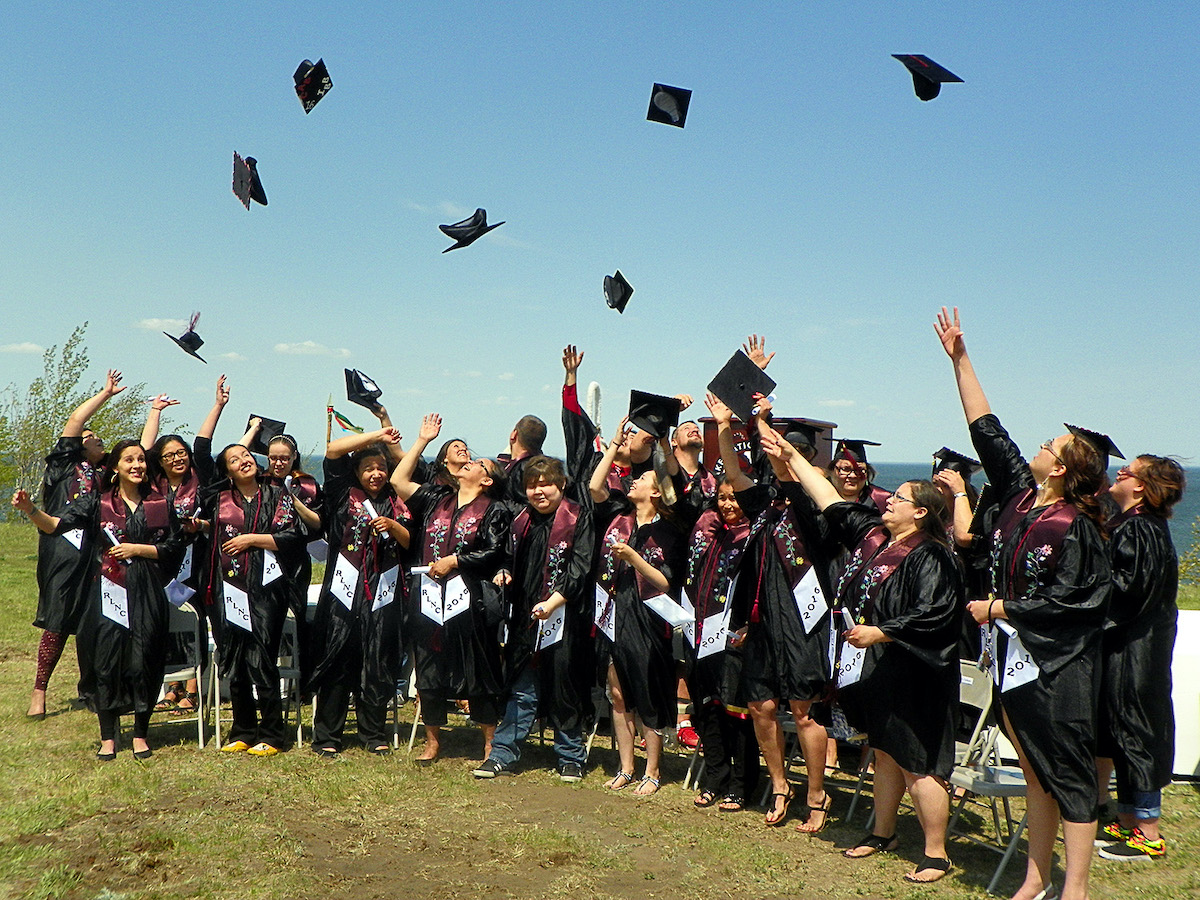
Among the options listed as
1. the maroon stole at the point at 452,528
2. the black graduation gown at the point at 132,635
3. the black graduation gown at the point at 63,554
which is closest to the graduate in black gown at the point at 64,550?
the black graduation gown at the point at 63,554

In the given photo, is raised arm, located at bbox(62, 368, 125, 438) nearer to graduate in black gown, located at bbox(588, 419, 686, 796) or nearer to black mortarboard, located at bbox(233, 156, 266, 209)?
black mortarboard, located at bbox(233, 156, 266, 209)

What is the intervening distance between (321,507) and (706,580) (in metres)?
2.80

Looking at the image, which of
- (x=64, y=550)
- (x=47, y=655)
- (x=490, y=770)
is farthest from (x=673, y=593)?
(x=47, y=655)

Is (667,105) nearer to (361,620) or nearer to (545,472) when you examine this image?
(545,472)

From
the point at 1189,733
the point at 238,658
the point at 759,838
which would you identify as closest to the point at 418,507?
the point at 238,658

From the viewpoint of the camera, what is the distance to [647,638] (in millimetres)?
6051

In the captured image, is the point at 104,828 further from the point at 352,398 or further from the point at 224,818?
the point at 352,398

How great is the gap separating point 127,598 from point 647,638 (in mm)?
3231

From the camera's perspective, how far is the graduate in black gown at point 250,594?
261 inches

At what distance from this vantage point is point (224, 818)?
17.7 ft

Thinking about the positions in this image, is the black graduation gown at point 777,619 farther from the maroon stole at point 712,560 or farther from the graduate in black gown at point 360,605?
the graduate in black gown at point 360,605

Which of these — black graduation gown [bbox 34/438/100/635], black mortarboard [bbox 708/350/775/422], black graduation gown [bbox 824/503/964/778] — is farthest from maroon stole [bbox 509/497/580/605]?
black graduation gown [bbox 34/438/100/635]

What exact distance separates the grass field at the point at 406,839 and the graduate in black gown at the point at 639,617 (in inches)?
14.6

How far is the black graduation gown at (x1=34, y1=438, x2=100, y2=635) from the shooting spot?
23.9 feet
